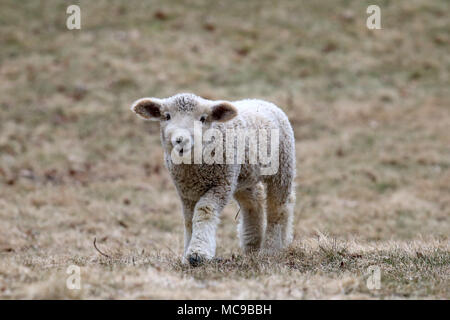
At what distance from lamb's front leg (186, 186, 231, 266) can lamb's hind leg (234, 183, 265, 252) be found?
1.28 metres

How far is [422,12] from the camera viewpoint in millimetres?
23672

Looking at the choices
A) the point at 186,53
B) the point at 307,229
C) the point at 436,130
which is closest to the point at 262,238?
the point at 307,229

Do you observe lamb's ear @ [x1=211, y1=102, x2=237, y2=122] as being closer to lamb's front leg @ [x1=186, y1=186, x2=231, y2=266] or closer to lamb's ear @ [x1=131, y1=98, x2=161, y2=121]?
lamb's ear @ [x1=131, y1=98, x2=161, y2=121]

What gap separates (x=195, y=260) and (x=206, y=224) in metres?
0.44

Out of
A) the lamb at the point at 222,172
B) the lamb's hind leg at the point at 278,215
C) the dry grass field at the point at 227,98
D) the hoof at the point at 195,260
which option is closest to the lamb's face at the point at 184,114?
the lamb at the point at 222,172

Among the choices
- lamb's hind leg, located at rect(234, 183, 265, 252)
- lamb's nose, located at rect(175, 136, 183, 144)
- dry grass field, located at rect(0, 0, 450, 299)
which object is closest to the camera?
dry grass field, located at rect(0, 0, 450, 299)

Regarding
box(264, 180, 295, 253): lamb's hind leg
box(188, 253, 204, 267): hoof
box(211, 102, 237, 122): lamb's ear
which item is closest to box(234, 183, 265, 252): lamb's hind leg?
box(264, 180, 295, 253): lamb's hind leg

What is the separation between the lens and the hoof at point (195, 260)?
6.06 m

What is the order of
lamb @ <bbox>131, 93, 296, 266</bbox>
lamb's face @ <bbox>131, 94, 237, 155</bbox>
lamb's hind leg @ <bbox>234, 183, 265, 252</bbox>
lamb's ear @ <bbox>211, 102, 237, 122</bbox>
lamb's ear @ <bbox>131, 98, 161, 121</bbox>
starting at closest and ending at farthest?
lamb's face @ <bbox>131, 94, 237, 155</bbox> < lamb @ <bbox>131, 93, 296, 266</bbox> < lamb's ear @ <bbox>211, 102, 237, 122</bbox> < lamb's ear @ <bbox>131, 98, 161, 121</bbox> < lamb's hind leg @ <bbox>234, 183, 265, 252</bbox>

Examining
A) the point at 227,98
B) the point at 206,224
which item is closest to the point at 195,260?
the point at 206,224

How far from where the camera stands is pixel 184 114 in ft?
20.7

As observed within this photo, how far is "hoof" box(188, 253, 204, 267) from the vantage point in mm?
6062
